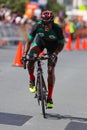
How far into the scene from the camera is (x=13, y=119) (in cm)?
791

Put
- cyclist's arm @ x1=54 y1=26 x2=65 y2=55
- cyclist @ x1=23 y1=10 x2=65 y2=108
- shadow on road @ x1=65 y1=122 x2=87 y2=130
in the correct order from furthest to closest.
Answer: cyclist's arm @ x1=54 y1=26 x2=65 y2=55, cyclist @ x1=23 y1=10 x2=65 y2=108, shadow on road @ x1=65 y1=122 x2=87 y2=130

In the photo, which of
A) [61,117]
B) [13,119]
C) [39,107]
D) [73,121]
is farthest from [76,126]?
[39,107]

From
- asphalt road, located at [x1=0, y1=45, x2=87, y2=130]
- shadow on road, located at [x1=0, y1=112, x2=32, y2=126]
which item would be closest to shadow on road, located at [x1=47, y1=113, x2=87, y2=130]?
asphalt road, located at [x1=0, y1=45, x2=87, y2=130]

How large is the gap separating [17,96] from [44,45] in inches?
81.5

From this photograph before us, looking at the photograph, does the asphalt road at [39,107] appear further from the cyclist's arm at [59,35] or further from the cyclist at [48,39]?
the cyclist's arm at [59,35]

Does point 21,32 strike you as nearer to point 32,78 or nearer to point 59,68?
point 59,68

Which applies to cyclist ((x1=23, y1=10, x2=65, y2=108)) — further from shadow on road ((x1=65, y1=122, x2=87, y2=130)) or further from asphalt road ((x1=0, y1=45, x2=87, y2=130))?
shadow on road ((x1=65, y1=122, x2=87, y2=130))

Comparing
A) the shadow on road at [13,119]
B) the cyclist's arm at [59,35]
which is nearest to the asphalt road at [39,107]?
the shadow on road at [13,119]

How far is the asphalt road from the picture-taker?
25.2 ft

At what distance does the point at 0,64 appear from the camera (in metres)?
16.2

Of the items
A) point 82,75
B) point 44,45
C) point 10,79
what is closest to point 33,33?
point 44,45

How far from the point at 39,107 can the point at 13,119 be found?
122 centimetres

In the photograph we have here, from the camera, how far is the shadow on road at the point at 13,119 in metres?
7.64

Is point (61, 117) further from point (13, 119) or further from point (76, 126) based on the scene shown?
point (13, 119)
